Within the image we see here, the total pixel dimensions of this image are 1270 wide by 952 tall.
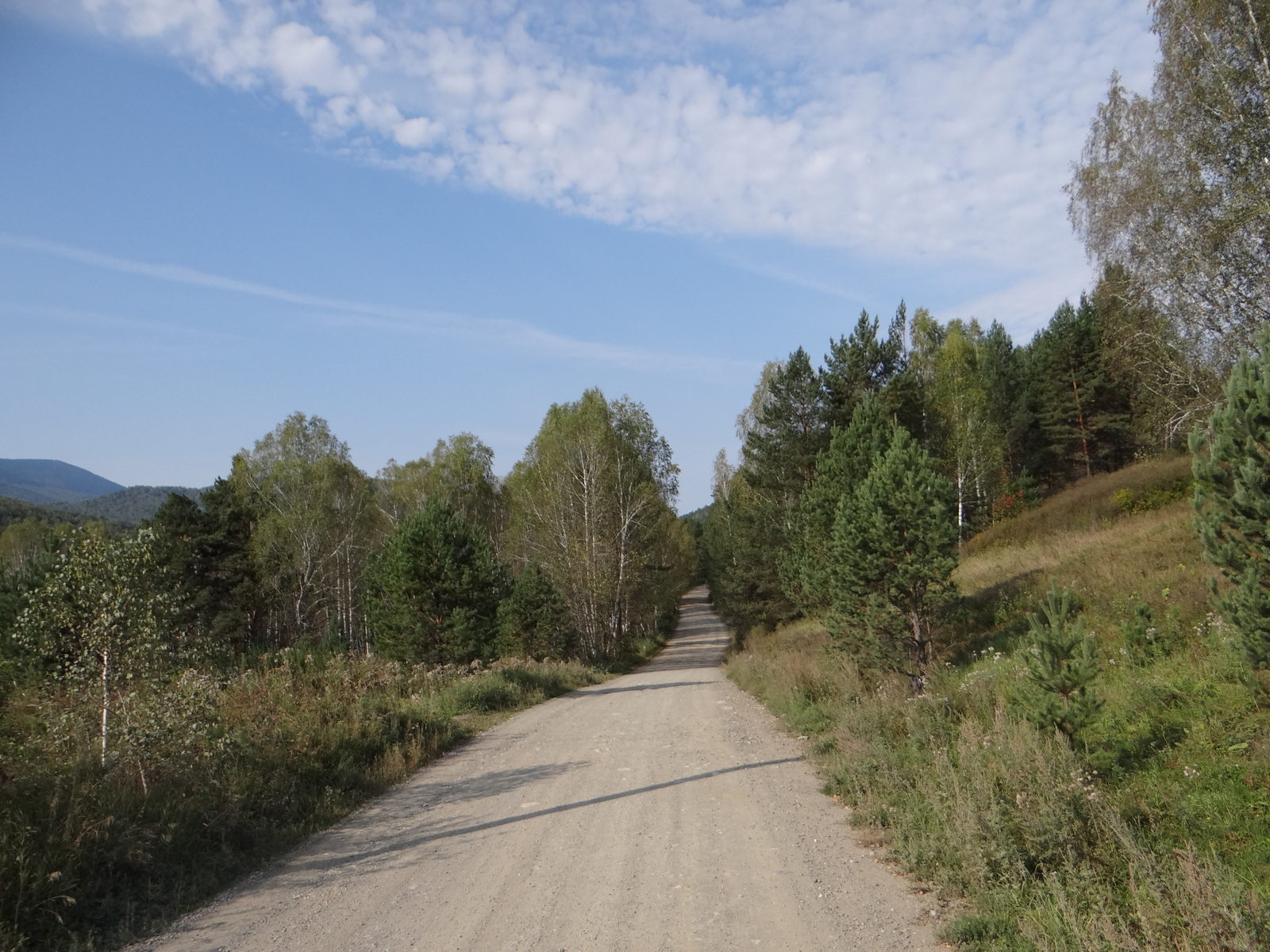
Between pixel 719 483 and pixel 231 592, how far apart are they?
1354 inches

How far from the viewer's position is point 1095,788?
512 cm

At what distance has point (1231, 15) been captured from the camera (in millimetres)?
12469

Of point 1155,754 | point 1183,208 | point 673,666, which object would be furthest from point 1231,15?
point 673,666

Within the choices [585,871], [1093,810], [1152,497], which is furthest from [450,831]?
[1152,497]

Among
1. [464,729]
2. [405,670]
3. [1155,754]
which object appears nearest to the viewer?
[1155,754]

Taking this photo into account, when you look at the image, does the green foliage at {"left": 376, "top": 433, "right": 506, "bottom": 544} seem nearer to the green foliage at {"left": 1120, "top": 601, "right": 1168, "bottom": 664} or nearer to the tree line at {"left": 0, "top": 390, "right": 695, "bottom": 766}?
the tree line at {"left": 0, "top": 390, "right": 695, "bottom": 766}

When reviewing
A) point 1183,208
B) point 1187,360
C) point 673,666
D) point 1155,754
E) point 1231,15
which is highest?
point 1231,15

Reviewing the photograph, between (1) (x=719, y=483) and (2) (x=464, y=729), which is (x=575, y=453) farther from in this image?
(1) (x=719, y=483)

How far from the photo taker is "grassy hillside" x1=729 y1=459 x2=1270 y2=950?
12.8 ft

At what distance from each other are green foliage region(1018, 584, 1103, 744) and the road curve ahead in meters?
1.97

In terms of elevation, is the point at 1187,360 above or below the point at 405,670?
above

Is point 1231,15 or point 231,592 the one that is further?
point 231,592

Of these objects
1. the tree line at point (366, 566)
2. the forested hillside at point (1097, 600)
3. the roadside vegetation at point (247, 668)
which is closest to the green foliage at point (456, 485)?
the tree line at point (366, 566)

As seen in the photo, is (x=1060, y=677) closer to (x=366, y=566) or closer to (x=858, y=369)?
(x=858, y=369)
